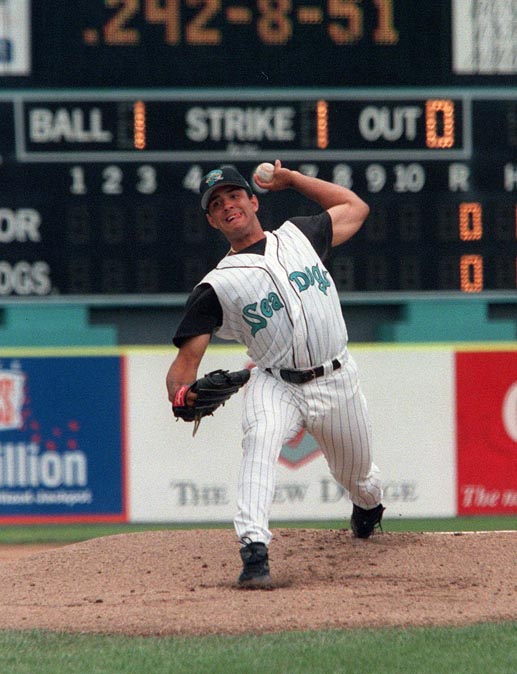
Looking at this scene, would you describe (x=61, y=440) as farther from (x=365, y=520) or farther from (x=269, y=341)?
(x=269, y=341)

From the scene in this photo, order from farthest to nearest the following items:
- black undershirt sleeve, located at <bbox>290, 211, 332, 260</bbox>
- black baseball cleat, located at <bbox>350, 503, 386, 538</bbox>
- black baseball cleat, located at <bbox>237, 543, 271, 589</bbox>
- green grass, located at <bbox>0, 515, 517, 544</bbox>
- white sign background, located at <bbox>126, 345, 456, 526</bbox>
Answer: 1. white sign background, located at <bbox>126, 345, 456, 526</bbox>
2. green grass, located at <bbox>0, 515, 517, 544</bbox>
3. black baseball cleat, located at <bbox>350, 503, 386, 538</bbox>
4. black undershirt sleeve, located at <bbox>290, 211, 332, 260</bbox>
5. black baseball cleat, located at <bbox>237, 543, 271, 589</bbox>

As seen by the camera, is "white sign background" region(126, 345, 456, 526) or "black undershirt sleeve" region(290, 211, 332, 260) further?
"white sign background" region(126, 345, 456, 526)

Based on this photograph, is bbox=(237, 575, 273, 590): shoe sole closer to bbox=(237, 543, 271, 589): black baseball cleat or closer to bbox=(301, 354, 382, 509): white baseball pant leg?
bbox=(237, 543, 271, 589): black baseball cleat

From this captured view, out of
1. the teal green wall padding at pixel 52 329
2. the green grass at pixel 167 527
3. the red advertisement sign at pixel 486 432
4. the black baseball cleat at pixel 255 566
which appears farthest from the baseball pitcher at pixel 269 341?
the teal green wall padding at pixel 52 329

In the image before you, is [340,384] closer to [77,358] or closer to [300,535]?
[300,535]

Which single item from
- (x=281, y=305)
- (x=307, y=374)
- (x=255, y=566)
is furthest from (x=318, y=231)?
(x=255, y=566)

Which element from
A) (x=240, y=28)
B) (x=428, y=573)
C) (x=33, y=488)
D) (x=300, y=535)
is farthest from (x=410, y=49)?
(x=428, y=573)

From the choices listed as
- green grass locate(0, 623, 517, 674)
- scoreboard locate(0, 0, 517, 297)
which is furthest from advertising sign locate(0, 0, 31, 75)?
green grass locate(0, 623, 517, 674)
